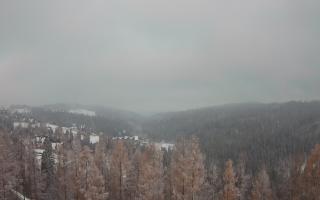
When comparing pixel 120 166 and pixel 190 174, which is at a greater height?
pixel 190 174

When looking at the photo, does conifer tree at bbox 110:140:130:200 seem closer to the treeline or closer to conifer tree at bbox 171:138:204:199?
the treeline

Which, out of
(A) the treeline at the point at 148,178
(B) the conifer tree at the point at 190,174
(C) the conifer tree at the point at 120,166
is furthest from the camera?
(C) the conifer tree at the point at 120,166

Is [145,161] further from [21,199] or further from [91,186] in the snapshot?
[21,199]

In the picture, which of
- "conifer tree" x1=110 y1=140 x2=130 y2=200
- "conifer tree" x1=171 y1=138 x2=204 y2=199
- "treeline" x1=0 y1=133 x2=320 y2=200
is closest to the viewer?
"conifer tree" x1=171 y1=138 x2=204 y2=199

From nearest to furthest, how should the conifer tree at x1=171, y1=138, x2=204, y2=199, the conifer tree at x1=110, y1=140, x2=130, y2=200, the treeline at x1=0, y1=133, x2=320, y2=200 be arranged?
1. the conifer tree at x1=171, y1=138, x2=204, y2=199
2. the treeline at x1=0, y1=133, x2=320, y2=200
3. the conifer tree at x1=110, y1=140, x2=130, y2=200

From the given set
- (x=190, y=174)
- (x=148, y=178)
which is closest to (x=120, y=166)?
(x=148, y=178)

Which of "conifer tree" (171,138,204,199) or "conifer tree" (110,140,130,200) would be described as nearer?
"conifer tree" (171,138,204,199)

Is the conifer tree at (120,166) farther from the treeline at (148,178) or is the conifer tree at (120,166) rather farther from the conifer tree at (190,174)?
the conifer tree at (190,174)

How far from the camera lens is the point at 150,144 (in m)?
63.6

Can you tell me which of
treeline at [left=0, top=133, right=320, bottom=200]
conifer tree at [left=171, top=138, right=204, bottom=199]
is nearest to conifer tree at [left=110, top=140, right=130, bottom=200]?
treeline at [left=0, top=133, right=320, bottom=200]

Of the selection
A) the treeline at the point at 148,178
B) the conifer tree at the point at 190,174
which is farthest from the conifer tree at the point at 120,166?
the conifer tree at the point at 190,174

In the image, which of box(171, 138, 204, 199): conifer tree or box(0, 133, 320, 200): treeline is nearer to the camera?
box(171, 138, 204, 199): conifer tree

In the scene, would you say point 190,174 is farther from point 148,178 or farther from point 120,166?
point 120,166

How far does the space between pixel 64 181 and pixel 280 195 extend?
57055 millimetres
